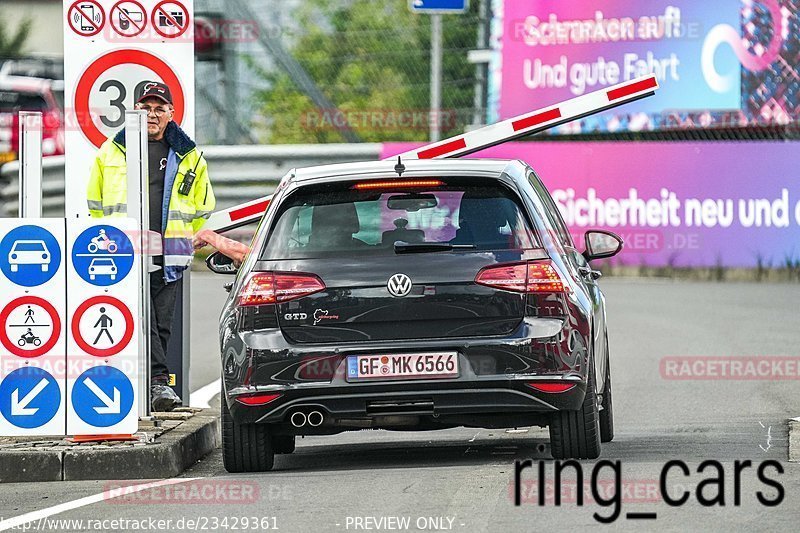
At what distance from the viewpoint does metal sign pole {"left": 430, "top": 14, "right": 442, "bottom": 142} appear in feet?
84.8

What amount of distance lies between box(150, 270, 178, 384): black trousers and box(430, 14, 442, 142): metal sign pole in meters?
14.1

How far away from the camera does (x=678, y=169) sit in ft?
84.6

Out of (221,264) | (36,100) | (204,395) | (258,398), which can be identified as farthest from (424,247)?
(36,100)

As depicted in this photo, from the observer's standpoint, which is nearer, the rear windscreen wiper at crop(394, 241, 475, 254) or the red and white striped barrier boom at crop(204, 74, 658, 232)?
the rear windscreen wiper at crop(394, 241, 475, 254)

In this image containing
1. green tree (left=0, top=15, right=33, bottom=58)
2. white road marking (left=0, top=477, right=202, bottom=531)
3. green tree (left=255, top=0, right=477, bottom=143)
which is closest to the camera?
white road marking (left=0, top=477, right=202, bottom=531)

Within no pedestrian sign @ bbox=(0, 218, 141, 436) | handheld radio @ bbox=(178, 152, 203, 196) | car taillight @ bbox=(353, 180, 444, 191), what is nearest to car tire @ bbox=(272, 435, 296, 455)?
no pedestrian sign @ bbox=(0, 218, 141, 436)

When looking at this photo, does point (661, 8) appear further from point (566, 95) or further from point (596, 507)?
point (596, 507)

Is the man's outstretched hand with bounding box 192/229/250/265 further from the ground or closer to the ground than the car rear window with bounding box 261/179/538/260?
closer to the ground

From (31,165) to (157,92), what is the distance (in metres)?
1.27

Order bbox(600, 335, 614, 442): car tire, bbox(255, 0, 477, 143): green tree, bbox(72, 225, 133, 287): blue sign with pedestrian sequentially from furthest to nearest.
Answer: bbox(255, 0, 477, 143): green tree → bbox(600, 335, 614, 442): car tire → bbox(72, 225, 133, 287): blue sign with pedestrian

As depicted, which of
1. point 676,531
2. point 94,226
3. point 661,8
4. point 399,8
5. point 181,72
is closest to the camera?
point 676,531

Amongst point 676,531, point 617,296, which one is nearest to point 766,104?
point 617,296

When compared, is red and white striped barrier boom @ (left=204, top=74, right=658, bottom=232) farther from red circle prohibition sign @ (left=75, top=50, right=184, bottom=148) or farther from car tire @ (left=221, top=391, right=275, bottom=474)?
car tire @ (left=221, top=391, right=275, bottom=474)

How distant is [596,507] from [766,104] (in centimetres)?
1922
